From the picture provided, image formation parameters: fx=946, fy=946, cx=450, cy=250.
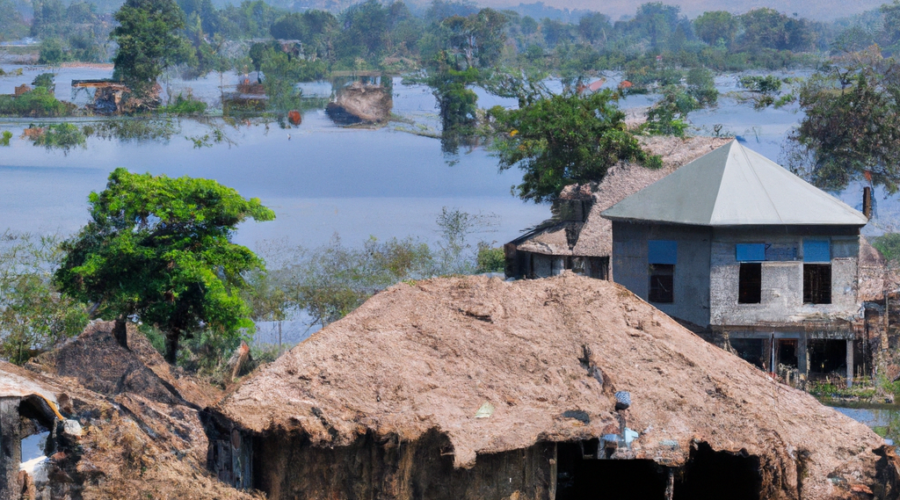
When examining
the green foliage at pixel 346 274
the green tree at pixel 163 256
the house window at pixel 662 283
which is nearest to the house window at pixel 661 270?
the house window at pixel 662 283

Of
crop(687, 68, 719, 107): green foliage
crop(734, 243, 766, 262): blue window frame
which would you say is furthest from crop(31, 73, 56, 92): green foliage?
crop(734, 243, 766, 262): blue window frame

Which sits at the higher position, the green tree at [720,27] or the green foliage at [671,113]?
the green tree at [720,27]

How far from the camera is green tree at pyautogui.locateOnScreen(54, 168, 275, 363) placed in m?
19.5

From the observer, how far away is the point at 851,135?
140 ft

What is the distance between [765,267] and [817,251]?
53.0 inches

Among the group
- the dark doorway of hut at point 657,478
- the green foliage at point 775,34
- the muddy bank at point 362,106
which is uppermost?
the green foliage at point 775,34

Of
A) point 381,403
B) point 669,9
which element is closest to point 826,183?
point 381,403

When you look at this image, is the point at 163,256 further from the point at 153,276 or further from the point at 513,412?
the point at 513,412

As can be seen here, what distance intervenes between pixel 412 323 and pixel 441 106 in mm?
42997

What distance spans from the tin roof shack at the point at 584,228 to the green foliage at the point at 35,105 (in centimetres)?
3027

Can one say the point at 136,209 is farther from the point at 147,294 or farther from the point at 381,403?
the point at 381,403

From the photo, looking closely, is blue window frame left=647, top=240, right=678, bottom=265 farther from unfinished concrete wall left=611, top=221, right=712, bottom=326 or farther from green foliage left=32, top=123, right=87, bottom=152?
green foliage left=32, top=123, right=87, bottom=152

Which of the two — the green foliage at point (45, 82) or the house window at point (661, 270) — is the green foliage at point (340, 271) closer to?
the house window at point (661, 270)

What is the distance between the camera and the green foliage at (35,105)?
50.0 m
